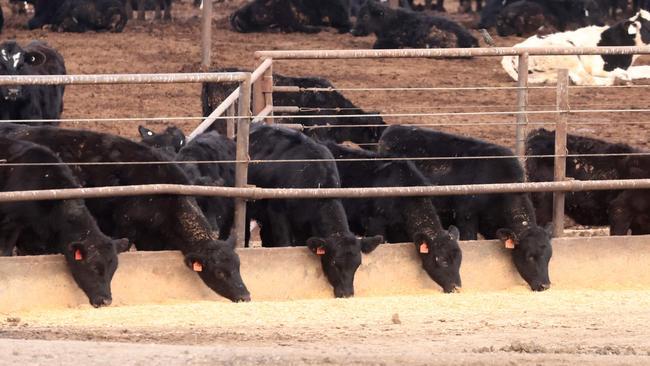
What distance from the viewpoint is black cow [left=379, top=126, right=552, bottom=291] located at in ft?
38.7

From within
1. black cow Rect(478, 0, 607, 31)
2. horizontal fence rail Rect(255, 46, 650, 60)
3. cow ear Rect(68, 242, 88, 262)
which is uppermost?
horizontal fence rail Rect(255, 46, 650, 60)

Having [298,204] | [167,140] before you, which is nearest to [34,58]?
[167,140]

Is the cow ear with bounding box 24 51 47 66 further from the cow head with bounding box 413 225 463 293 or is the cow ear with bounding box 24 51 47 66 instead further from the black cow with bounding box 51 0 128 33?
the black cow with bounding box 51 0 128 33

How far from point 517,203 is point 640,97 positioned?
913 cm

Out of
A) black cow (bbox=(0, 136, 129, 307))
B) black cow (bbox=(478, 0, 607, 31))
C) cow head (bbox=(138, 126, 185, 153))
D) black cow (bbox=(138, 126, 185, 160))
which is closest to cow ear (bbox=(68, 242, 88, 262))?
black cow (bbox=(0, 136, 129, 307))

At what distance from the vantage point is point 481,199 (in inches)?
493

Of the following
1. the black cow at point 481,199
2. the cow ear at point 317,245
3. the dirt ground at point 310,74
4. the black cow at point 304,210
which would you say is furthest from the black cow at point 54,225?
the dirt ground at point 310,74

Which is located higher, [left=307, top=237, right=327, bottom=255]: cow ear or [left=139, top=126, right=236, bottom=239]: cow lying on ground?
[left=139, top=126, right=236, bottom=239]: cow lying on ground

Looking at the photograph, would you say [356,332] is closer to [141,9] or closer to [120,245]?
[120,245]

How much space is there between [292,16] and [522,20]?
3.67 meters

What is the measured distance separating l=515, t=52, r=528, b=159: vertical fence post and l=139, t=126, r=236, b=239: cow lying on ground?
6.82ft

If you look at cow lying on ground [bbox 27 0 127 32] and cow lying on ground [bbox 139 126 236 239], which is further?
cow lying on ground [bbox 27 0 127 32]

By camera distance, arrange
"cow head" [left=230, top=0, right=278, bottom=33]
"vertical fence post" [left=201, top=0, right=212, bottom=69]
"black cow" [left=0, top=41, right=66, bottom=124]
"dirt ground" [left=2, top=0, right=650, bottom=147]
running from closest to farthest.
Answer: "black cow" [left=0, top=41, right=66, bottom=124], "dirt ground" [left=2, top=0, right=650, bottom=147], "vertical fence post" [left=201, top=0, right=212, bottom=69], "cow head" [left=230, top=0, right=278, bottom=33]

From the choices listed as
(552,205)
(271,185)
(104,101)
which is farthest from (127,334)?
(104,101)
